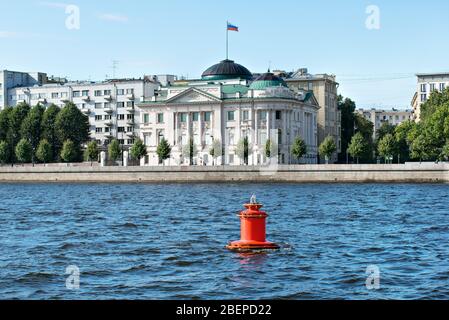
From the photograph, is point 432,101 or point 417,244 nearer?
point 417,244

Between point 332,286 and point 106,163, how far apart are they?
9671 centimetres

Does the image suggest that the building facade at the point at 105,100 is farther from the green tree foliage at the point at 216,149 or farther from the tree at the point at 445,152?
the tree at the point at 445,152

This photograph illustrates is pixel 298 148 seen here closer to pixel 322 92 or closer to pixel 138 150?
pixel 138 150

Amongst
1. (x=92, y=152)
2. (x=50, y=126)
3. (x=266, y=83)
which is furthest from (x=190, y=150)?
(x=50, y=126)

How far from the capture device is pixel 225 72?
12156 centimetres

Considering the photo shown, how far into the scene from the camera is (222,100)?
113m

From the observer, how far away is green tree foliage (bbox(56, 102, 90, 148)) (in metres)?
120

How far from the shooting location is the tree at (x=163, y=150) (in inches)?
4358

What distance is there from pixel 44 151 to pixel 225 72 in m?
27.3

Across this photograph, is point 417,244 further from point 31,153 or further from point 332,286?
point 31,153

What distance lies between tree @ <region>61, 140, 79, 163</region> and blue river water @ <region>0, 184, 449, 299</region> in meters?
74.9

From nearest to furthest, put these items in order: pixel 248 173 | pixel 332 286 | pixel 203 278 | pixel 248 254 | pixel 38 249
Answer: pixel 332 286, pixel 203 278, pixel 248 254, pixel 38 249, pixel 248 173

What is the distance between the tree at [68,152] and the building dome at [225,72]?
21.3 m

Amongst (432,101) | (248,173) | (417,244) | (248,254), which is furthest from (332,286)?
(432,101)
